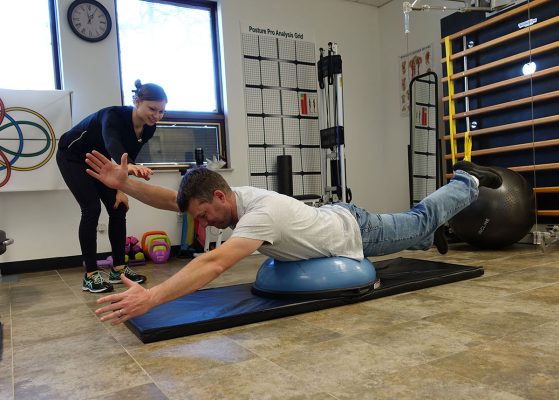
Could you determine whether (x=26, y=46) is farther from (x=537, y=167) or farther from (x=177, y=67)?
(x=537, y=167)

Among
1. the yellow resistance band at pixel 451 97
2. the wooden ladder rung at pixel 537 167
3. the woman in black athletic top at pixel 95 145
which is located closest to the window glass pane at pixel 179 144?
the woman in black athletic top at pixel 95 145

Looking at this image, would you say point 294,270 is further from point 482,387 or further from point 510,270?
point 510,270

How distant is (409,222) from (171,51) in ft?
11.4

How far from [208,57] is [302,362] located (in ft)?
13.9

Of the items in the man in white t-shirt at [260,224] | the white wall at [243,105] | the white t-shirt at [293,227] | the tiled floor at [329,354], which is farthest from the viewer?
the white wall at [243,105]

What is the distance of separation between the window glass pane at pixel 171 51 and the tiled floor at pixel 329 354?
292 centimetres

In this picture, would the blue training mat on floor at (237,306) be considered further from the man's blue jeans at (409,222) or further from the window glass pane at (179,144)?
the window glass pane at (179,144)

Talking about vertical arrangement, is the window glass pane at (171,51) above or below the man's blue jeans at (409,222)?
above

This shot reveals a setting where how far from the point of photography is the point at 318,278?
2139 mm

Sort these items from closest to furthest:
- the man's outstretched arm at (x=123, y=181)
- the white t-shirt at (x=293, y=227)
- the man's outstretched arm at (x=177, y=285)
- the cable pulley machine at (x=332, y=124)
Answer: the man's outstretched arm at (x=177, y=285) → the white t-shirt at (x=293, y=227) → the man's outstretched arm at (x=123, y=181) → the cable pulley machine at (x=332, y=124)

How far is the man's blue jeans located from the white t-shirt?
0.07 metres

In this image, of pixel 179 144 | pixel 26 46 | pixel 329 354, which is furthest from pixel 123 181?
pixel 26 46

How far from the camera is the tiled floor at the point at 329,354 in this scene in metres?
1.26

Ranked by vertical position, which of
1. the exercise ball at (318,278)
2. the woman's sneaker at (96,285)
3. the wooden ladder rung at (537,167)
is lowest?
the woman's sneaker at (96,285)
